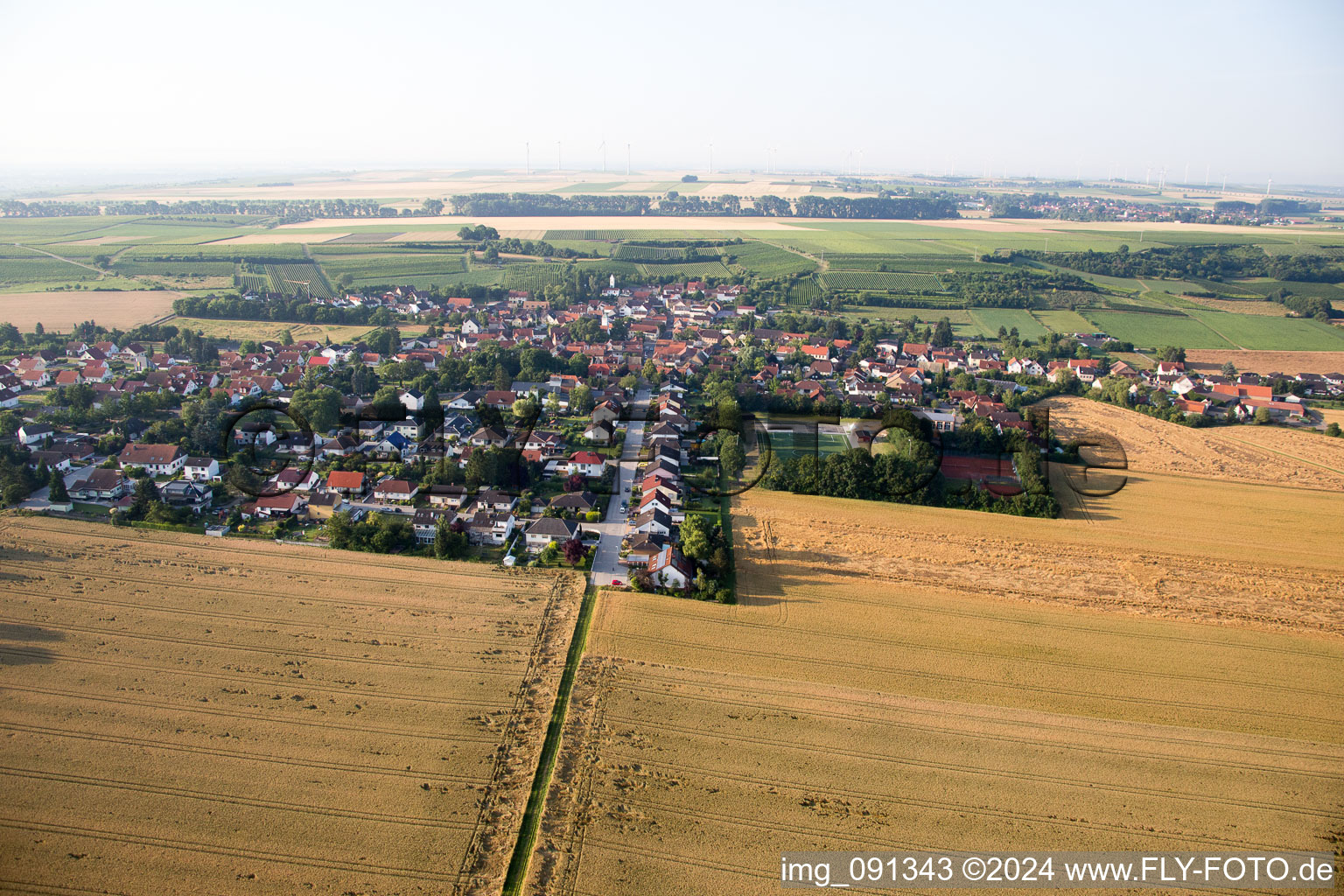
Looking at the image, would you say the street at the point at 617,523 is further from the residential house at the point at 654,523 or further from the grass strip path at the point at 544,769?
the grass strip path at the point at 544,769

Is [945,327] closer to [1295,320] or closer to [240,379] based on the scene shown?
[1295,320]

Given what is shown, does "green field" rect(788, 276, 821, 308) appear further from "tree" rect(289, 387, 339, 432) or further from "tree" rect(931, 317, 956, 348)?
"tree" rect(289, 387, 339, 432)

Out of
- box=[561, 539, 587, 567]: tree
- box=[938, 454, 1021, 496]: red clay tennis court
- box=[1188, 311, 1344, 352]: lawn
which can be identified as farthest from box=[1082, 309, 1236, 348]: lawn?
box=[561, 539, 587, 567]: tree

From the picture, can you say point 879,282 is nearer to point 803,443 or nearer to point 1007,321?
point 1007,321

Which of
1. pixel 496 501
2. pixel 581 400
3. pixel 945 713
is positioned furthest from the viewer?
pixel 581 400

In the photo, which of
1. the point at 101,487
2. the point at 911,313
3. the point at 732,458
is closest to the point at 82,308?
the point at 101,487

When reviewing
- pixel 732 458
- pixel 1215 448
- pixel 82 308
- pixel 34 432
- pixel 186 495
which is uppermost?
pixel 82 308

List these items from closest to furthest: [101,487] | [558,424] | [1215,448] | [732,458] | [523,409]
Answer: [101,487]
[732,458]
[1215,448]
[523,409]
[558,424]
